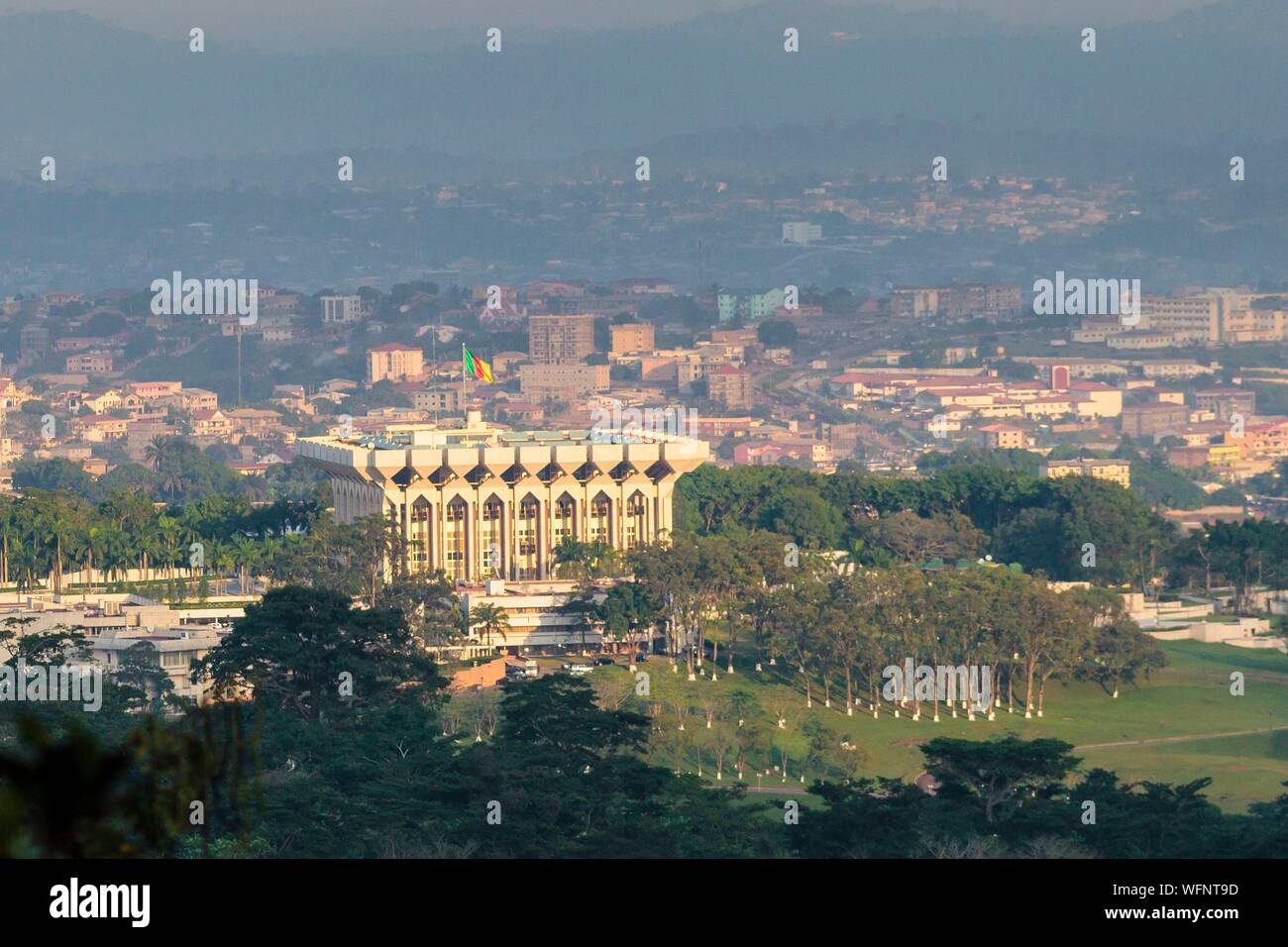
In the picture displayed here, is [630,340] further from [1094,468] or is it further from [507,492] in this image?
[507,492]

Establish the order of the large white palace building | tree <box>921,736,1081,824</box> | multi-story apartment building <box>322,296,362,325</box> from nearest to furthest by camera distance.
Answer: tree <box>921,736,1081,824</box>
the large white palace building
multi-story apartment building <box>322,296,362,325</box>

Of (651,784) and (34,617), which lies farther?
(34,617)

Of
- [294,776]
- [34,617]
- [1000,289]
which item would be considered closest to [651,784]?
[294,776]

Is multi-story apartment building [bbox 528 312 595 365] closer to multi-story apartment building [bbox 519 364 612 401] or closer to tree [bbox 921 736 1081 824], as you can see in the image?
multi-story apartment building [bbox 519 364 612 401]

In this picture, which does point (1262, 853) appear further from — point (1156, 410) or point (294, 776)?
point (1156, 410)

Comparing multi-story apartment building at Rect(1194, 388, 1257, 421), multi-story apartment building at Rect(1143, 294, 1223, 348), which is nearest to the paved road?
multi-story apartment building at Rect(1194, 388, 1257, 421)

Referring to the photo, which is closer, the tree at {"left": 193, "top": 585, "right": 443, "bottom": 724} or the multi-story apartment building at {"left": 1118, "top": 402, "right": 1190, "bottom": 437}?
the tree at {"left": 193, "top": 585, "right": 443, "bottom": 724}

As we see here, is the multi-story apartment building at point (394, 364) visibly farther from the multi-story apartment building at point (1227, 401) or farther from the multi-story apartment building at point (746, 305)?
the multi-story apartment building at point (1227, 401)
